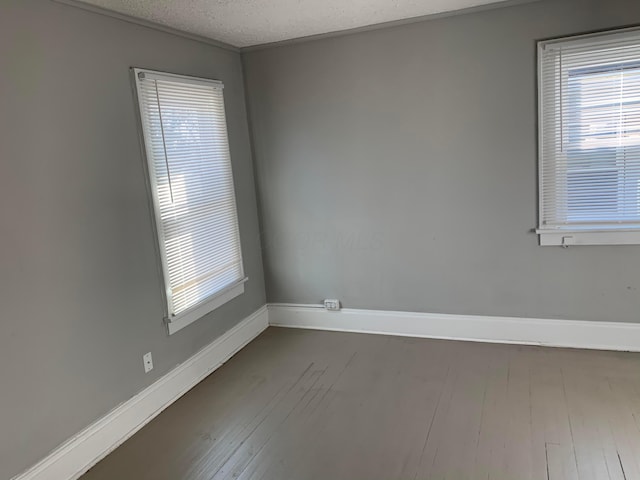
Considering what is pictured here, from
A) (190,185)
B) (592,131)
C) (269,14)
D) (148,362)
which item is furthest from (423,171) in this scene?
(148,362)

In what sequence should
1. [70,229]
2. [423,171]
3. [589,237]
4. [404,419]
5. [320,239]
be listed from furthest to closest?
[320,239] < [423,171] < [589,237] < [404,419] < [70,229]

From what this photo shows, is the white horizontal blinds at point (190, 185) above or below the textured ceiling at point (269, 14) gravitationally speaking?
below

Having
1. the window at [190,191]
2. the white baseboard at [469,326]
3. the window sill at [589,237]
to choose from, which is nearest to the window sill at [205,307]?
the window at [190,191]

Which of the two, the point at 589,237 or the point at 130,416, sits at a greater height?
the point at 589,237

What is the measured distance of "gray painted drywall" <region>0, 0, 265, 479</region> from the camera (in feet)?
7.08

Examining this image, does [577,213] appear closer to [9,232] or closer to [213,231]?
[213,231]

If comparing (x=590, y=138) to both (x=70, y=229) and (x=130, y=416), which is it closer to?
(x=70, y=229)

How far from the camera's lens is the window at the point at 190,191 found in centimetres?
296

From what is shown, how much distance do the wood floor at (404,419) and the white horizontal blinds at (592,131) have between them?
39.3 inches

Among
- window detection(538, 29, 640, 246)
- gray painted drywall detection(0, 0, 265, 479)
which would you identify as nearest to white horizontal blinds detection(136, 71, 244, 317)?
gray painted drywall detection(0, 0, 265, 479)

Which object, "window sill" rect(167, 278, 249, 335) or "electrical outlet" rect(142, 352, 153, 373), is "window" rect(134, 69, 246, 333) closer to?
"window sill" rect(167, 278, 249, 335)

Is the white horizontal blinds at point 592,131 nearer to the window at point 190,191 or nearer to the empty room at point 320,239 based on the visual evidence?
the empty room at point 320,239

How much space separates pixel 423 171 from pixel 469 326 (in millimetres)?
1217

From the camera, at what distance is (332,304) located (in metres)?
4.02
